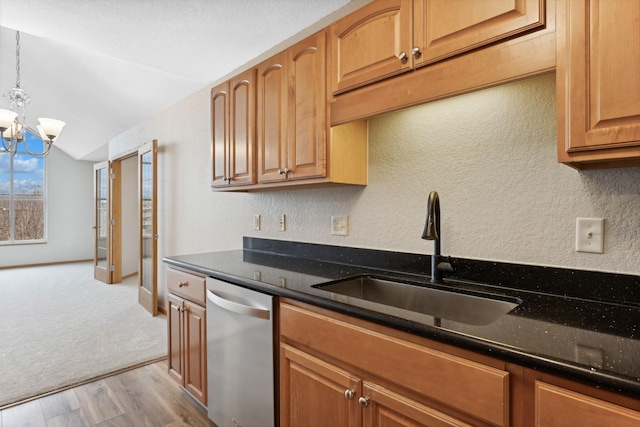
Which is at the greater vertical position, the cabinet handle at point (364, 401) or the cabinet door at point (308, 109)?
the cabinet door at point (308, 109)

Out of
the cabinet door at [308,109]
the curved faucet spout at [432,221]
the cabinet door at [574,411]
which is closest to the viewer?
the cabinet door at [574,411]

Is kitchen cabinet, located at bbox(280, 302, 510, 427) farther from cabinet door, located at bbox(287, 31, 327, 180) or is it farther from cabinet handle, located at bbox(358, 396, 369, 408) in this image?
cabinet door, located at bbox(287, 31, 327, 180)

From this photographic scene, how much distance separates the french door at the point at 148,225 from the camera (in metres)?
3.89

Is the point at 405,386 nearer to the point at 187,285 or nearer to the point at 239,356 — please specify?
the point at 239,356

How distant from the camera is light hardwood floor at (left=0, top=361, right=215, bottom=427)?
202 centimetres

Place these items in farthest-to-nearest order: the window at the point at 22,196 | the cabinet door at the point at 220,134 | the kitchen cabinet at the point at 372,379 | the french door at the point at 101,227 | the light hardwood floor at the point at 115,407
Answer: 1. the window at the point at 22,196
2. the french door at the point at 101,227
3. the cabinet door at the point at 220,134
4. the light hardwood floor at the point at 115,407
5. the kitchen cabinet at the point at 372,379

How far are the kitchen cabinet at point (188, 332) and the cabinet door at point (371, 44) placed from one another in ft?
4.36

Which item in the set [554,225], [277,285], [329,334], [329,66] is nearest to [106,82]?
[329,66]

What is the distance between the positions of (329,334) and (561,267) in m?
0.89

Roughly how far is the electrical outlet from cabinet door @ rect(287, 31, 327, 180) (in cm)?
39

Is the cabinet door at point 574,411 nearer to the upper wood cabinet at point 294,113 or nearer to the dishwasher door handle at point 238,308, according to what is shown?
the dishwasher door handle at point 238,308

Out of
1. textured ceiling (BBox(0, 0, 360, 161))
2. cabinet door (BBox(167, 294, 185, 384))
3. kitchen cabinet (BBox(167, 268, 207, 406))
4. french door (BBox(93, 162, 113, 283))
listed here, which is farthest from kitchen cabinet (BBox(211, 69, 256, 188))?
french door (BBox(93, 162, 113, 283))

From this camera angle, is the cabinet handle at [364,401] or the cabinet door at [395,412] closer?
the cabinet door at [395,412]

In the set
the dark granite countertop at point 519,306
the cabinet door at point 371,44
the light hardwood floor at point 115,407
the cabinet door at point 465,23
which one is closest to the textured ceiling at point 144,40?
the cabinet door at point 371,44
